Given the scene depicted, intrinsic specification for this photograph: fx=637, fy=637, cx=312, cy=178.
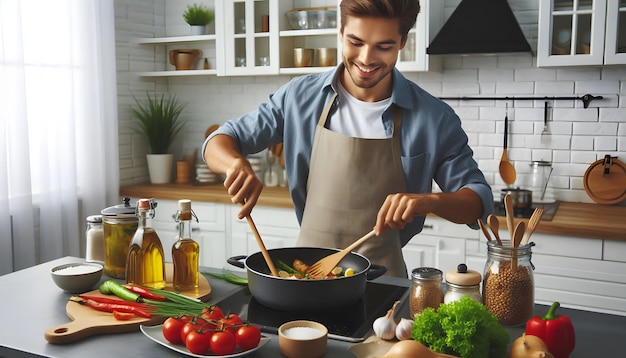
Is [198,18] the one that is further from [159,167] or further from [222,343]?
[222,343]

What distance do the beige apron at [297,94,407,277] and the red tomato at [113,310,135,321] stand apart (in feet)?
2.92

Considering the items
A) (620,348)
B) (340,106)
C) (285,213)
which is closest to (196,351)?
(620,348)

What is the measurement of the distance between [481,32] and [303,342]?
271 cm

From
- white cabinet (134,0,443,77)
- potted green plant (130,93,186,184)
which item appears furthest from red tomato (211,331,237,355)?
potted green plant (130,93,186,184)

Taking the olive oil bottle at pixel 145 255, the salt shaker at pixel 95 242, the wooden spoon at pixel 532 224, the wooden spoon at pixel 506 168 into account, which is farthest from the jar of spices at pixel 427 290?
the wooden spoon at pixel 506 168

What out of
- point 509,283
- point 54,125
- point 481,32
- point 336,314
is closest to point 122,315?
point 336,314

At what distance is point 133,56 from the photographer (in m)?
4.68

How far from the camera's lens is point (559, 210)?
3686 mm

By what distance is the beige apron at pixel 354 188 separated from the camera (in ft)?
7.69

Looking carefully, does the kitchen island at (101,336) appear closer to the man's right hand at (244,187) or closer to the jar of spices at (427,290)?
the jar of spices at (427,290)

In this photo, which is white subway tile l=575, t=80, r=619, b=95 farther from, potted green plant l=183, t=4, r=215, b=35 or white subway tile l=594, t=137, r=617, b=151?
potted green plant l=183, t=4, r=215, b=35

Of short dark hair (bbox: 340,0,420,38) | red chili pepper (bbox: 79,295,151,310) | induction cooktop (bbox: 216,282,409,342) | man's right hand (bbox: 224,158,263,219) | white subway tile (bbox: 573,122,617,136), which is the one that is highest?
short dark hair (bbox: 340,0,420,38)

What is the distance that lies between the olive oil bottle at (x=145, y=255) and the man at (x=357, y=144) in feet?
1.16

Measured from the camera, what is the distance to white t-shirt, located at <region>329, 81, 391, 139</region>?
2.39 m
